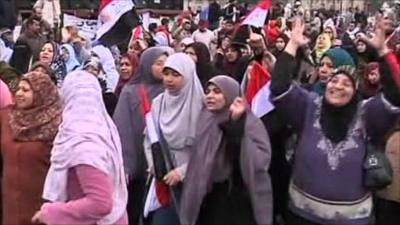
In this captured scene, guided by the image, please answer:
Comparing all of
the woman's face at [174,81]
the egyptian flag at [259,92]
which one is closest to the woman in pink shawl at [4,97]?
the woman's face at [174,81]

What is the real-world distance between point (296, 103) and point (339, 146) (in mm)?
408

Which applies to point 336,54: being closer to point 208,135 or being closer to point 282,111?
point 282,111

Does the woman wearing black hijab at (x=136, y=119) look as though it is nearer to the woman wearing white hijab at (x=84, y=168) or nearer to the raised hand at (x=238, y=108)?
the raised hand at (x=238, y=108)

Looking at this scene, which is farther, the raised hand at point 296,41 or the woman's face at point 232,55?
the woman's face at point 232,55

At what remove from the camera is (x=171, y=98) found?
5.82 meters

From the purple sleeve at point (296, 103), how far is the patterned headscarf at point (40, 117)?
1.45 meters

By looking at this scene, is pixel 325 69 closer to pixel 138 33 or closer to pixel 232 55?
pixel 232 55

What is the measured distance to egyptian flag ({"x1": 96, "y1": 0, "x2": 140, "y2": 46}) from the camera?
8664mm

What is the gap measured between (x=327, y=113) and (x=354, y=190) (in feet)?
1.55

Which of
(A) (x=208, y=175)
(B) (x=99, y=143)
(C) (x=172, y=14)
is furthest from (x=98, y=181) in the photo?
(C) (x=172, y=14)

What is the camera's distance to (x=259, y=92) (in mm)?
6211

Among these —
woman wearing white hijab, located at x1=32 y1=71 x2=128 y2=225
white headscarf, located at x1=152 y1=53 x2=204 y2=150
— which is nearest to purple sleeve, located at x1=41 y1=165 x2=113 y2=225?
woman wearing white hijab, located at x1=32 y1=71 x2=128 y2=225

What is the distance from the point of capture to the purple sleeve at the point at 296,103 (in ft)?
17.7

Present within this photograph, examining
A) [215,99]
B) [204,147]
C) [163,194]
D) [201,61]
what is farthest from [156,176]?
[201,61]
